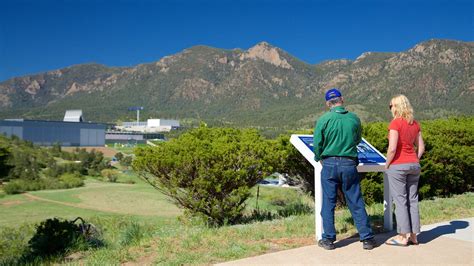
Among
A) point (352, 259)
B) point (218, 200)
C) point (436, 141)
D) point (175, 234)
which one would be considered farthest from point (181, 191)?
point (436, 141)

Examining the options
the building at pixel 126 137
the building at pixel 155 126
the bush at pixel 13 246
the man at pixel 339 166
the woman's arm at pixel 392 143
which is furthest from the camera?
the building at pixel 155 126

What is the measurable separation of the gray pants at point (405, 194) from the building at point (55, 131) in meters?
97.6

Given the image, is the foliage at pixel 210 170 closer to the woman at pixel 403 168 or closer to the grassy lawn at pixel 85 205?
the woman at pixel 403 168

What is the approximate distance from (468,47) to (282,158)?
535 feet

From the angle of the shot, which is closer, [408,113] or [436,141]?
[408,113]

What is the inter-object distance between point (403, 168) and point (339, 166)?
0.83 metres

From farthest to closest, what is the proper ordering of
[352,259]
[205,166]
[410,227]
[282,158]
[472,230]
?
[282,158], [205,166], [472,230], [410,227], [352,259]

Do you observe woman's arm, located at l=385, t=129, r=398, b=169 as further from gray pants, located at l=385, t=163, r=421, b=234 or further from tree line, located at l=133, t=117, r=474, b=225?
tree line, located at l=133, t=117, r=474, b=225

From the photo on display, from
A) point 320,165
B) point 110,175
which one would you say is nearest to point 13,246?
point 320,165

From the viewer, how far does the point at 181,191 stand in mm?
7656

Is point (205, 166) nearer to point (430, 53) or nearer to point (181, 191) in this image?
point (181, 191)

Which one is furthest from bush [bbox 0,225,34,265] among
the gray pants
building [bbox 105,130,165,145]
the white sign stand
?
building [bbox 105,130,165,145]

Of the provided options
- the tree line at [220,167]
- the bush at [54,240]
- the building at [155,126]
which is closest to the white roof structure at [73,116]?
the building at [155,126]

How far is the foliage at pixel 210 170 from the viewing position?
7.18m
